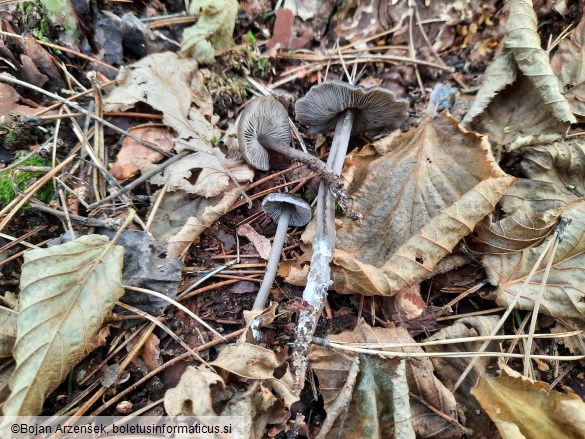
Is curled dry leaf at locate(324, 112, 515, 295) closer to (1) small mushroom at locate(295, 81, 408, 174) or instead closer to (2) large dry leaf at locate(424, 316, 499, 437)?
(1) small mushroom at locate(295, 81, 408, 174)

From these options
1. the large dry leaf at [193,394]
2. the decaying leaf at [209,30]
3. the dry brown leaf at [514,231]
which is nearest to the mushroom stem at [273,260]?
the large dry leaf at [193,394]

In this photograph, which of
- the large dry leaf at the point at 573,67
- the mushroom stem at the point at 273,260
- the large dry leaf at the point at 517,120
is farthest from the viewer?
the large dry leaf at the point at 573,67

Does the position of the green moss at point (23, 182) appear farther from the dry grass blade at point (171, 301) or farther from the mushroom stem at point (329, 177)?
the mushroom stem at point (329, 177)

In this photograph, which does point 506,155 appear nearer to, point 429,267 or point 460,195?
point 460,195

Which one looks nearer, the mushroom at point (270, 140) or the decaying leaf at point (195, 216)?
the decaying leaf at point (195, 216)

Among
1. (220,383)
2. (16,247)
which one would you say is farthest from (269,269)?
(16,247)

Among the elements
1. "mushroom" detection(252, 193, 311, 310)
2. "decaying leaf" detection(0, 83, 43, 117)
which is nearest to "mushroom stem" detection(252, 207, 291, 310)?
"mushroom" detection(252, 193, 311, 310)
